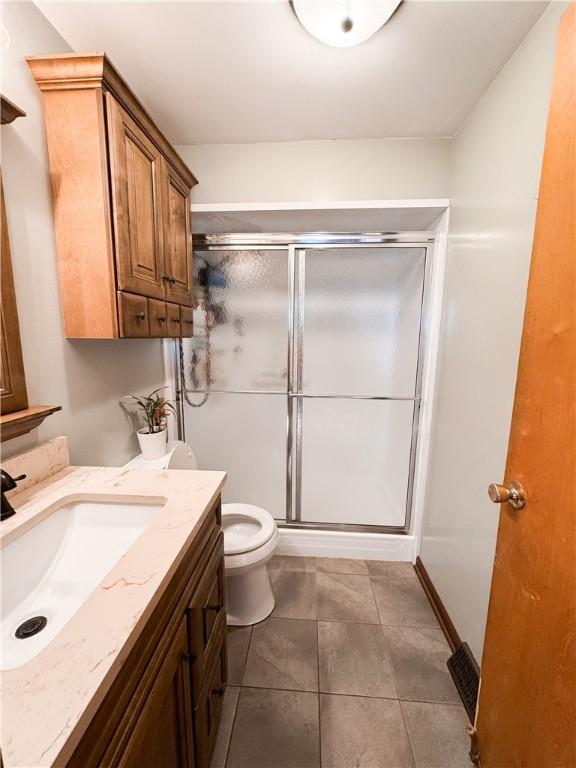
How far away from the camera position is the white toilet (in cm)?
142

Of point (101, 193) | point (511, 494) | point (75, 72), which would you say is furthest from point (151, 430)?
point (511, 494)

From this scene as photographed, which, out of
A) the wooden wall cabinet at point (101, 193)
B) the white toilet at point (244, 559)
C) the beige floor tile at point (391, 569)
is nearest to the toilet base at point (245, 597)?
the white toilet at point (244, 559)

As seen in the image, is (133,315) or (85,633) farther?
(133,315)

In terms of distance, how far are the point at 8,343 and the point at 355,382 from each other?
1685mm

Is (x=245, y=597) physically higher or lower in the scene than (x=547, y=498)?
lower

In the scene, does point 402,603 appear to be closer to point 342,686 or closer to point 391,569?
point 391,569

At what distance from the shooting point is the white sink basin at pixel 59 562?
2.25 ft

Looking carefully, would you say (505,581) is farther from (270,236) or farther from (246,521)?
(270,236)

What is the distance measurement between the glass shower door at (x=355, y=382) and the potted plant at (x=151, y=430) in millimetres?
838

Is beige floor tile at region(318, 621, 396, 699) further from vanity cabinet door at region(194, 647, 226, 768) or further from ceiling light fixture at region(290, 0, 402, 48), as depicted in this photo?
ceiling light fixture at region(290, 0, 402, 48)

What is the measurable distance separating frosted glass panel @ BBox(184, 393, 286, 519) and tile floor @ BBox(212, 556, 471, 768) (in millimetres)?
592


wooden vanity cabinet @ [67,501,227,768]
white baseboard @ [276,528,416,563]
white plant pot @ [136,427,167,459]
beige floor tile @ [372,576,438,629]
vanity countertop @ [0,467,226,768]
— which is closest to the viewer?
vanity countertop @ [0,467,226,768]

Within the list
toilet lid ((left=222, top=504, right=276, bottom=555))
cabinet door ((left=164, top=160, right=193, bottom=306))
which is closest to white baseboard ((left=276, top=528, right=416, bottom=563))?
toilet lid ((left=222, top=504, right=276, bottom=555))

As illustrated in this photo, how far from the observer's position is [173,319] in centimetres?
145
